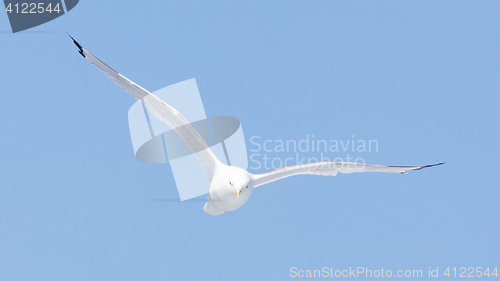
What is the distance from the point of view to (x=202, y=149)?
12.5 m

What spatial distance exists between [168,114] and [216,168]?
184 centimetres

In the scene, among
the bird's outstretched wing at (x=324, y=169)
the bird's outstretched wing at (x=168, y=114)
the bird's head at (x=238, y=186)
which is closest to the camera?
the bird's head at (x=238, y=186)

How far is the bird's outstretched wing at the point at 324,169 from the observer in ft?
39.7

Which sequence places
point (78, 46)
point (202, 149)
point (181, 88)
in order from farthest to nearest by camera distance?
point (181, 88), point (202, 149), point (78, 46)

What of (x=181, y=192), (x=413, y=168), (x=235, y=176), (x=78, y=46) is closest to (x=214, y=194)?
(x=235, y=176)

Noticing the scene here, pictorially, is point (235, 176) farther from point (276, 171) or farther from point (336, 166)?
point (336, 166)

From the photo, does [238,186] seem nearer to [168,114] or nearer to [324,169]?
[168,114]

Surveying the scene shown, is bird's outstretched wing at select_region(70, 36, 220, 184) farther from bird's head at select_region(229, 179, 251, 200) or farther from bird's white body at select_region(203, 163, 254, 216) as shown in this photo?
bird's head at select_region(229, 179, 251, 200)

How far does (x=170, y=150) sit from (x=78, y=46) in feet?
13.4

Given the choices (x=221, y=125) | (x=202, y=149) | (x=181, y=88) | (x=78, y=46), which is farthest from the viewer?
(x=221, y=125)

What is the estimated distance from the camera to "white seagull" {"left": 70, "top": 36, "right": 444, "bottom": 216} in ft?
37.6

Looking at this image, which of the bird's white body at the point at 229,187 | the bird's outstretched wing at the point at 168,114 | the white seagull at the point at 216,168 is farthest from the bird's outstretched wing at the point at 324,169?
the bird's outstretched wing at the point at 168,114

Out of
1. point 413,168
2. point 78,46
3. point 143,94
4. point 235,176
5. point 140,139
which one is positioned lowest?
point 413,168

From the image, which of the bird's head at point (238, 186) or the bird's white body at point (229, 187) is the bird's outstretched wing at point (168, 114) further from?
the bird's head at point (238, 186)
